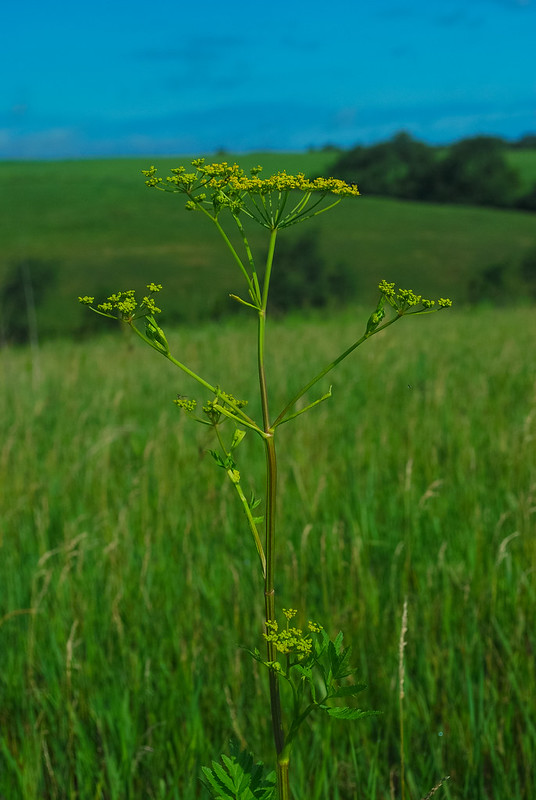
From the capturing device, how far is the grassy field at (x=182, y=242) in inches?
1109

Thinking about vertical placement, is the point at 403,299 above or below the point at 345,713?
above

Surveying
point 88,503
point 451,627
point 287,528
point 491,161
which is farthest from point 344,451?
point 491,161

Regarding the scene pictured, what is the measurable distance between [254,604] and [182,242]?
35916 millimetres

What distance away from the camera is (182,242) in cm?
3681

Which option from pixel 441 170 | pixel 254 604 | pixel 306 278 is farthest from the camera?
pixel 441 170

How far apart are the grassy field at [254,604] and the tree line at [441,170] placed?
166 feet

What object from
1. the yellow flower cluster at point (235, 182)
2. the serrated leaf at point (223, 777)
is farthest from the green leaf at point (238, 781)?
the yellow flower cluster at point (235, 182)

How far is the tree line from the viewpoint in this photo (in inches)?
2131

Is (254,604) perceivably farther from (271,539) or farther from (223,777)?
→ (271,539)

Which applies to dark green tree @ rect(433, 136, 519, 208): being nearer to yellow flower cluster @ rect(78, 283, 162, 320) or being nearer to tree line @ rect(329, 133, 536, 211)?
tree line @ rect(329, 133, 536, 211)

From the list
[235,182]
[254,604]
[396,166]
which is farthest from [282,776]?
[396,166]

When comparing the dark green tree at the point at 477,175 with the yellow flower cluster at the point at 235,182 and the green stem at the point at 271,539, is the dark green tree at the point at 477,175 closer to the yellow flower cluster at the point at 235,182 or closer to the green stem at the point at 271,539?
the yellow flower cluster at the point at 235,182

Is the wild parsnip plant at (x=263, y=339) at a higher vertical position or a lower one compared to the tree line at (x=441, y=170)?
lower

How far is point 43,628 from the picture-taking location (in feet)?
7.54
